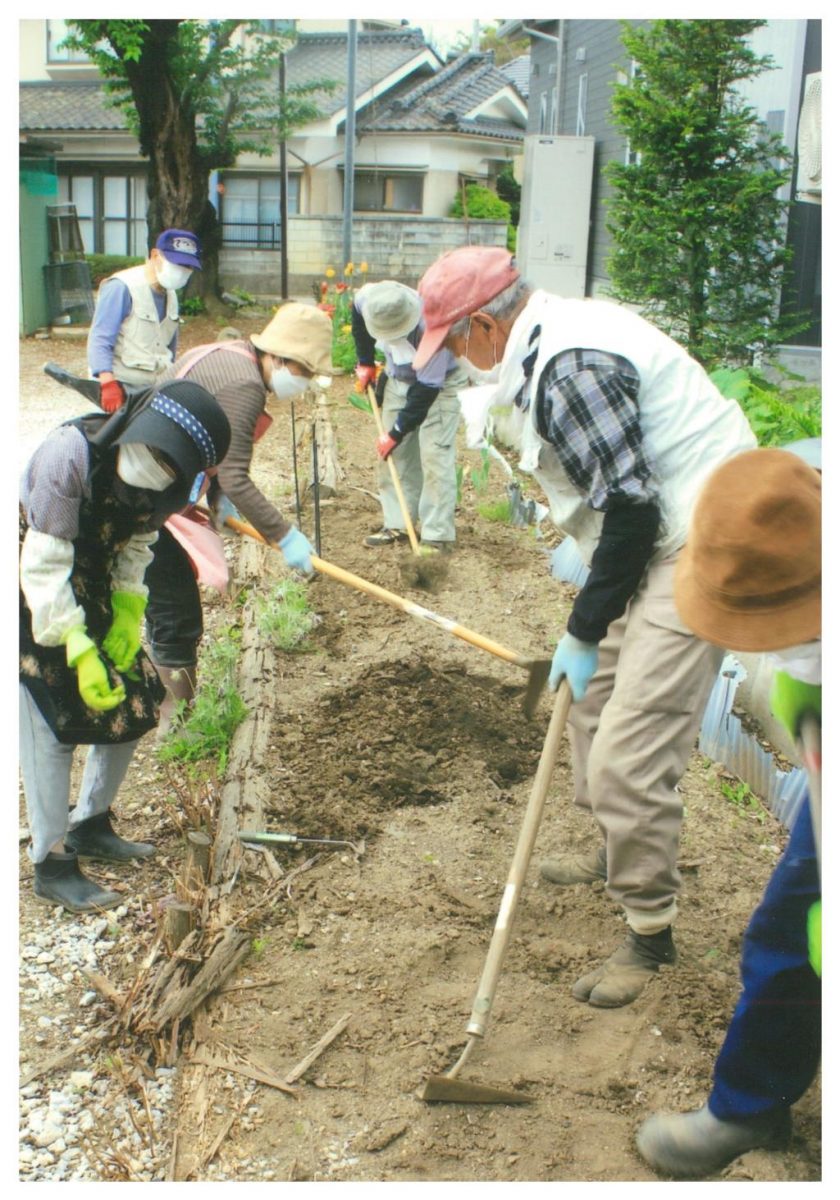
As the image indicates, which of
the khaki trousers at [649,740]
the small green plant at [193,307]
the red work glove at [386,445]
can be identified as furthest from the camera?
the small green plant at [193,307]

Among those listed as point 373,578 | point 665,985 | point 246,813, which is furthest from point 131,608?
point 373,578

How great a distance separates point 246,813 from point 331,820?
290 mm

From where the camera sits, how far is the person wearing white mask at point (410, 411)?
228 inches

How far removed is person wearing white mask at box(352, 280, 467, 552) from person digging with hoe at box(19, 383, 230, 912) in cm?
265

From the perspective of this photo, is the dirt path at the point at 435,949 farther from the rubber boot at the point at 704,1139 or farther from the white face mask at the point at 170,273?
the white face mask at the point at 170,273

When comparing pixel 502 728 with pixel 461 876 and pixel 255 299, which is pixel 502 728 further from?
pixel 255 299

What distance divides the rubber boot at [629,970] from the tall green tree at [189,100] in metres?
12.8

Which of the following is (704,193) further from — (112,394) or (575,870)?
(575,870)

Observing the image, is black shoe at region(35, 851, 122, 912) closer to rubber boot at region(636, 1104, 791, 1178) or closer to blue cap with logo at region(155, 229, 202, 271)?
rubber boot at region(636, 1104, 791, 1178)

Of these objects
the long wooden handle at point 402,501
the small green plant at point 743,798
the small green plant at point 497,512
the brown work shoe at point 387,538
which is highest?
the long wooden handle at point 402,501

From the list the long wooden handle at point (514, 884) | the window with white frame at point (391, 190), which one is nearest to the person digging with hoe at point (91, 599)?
the long wooden handle at point (514, 884)

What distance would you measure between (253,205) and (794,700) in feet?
74.7

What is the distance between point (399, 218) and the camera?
19.3 m

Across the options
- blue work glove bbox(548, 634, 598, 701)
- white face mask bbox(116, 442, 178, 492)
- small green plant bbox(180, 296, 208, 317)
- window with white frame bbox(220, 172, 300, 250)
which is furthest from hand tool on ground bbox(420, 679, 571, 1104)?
window with white frame bbox(220, 172, 300, 250)
